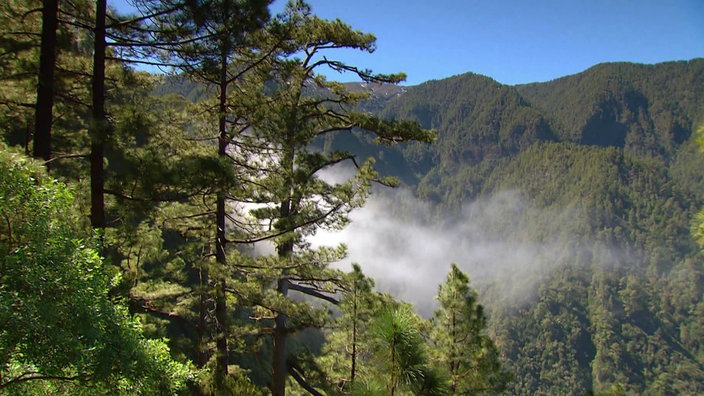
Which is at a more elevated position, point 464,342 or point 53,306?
point 53,306

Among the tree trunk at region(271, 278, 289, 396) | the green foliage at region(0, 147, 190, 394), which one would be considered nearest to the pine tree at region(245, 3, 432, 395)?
the tree trunk at region(271, 278, 289, 396)

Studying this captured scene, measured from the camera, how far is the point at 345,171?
172 meters

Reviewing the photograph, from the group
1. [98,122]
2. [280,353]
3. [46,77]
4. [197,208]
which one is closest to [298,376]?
[280,353]

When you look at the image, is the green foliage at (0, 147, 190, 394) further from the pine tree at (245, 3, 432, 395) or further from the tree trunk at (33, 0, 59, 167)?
the pine tree at (245, 3, 432, 395)

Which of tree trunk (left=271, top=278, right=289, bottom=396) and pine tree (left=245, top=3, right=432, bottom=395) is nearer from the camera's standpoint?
pine tree (left=245, top=3, right=432, bottom=395)

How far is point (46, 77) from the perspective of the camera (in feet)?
19.5

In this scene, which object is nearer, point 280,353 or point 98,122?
point 98,122

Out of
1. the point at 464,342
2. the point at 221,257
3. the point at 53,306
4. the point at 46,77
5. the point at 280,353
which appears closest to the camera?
the point at 53,306

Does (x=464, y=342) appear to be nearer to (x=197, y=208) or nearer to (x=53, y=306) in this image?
(x=197, y=208)

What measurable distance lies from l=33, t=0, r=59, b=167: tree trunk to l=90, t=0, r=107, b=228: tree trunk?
2.05 ft

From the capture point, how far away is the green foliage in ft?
12.7

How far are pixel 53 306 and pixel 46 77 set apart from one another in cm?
381

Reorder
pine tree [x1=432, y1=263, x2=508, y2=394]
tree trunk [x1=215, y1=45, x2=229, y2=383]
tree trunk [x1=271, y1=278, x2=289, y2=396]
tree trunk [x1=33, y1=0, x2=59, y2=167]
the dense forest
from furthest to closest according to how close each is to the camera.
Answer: pine tree [x1=432, y1=263, x2=508, y2=394] < tree trunk [x1=271, y1=278, x2=289, y2=396] < tree trunk [x1=215, y1=45, x2=229, y2=383] < tree trunk [x1=33, y1=0, x2=59, y2=167] < the dense forest

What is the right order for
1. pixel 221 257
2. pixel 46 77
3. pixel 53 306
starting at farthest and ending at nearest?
pixel 221 257 < pixel 46 77 < pixel 53 306
